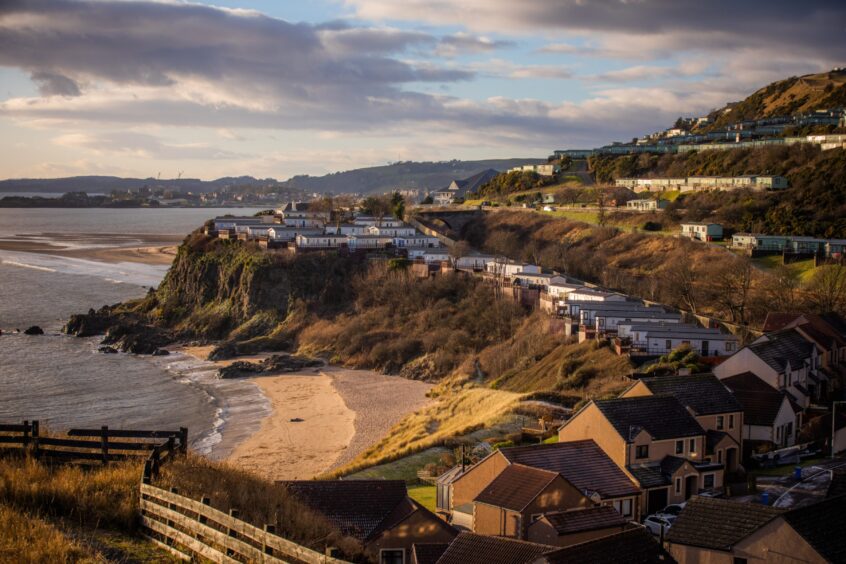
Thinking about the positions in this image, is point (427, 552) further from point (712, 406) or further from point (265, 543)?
point (712, 406)

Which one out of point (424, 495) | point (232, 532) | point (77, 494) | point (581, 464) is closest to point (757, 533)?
point (581, 464)

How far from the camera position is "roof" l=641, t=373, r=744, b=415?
87.1ft

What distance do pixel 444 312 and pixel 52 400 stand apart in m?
25.2

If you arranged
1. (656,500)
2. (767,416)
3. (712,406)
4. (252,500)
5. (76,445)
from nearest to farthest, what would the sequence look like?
(252,500) < (76,445) < (656,500) < (712,406) < (767,416)

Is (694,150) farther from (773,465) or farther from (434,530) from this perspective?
(434,530)

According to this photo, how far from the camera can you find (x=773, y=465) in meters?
26.9

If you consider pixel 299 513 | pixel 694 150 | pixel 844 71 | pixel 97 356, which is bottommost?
pixel 97 356

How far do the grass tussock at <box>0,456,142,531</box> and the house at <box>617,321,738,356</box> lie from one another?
29.5m

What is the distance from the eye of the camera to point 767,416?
28.0 metres

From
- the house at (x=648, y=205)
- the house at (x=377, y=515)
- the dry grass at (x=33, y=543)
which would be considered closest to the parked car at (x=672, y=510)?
the house at (x=377, y=515)

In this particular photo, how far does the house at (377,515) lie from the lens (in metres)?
17.1

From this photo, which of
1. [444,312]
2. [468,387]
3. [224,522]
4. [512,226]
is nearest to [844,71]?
[512,226]

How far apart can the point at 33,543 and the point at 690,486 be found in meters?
18.6

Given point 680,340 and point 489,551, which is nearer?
point 489,551
